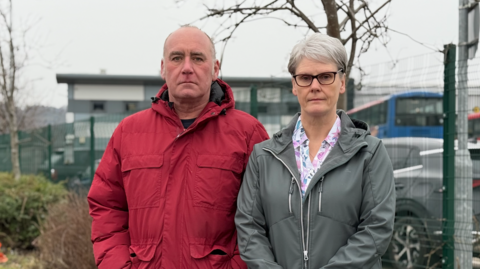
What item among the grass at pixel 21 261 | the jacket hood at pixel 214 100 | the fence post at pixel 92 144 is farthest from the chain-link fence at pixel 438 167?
the fence post at pixel 92 144

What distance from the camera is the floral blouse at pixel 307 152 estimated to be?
2.36 m

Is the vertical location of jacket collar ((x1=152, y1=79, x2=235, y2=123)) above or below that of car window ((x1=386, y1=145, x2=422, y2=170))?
above

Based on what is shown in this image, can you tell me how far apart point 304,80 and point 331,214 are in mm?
649

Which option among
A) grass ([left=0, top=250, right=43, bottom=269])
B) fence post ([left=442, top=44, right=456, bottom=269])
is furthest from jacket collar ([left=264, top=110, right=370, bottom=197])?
grass ([left=0, top=250, right=43, bottom=269])

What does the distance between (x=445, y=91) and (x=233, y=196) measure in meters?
2.86

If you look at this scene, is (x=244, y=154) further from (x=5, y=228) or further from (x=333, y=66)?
(x=5, y=228)

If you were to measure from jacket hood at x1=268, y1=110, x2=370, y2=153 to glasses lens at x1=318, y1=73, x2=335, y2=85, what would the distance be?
0.23 meters

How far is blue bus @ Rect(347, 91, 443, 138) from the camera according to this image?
217 inches

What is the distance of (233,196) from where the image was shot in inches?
106

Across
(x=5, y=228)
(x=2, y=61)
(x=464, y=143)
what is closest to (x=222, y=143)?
(x=464, y=143)

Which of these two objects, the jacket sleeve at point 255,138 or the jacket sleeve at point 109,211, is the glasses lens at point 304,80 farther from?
the jacket sleeve at point 109,211

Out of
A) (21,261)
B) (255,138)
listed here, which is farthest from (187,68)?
(21,261)

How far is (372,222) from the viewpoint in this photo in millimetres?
2170

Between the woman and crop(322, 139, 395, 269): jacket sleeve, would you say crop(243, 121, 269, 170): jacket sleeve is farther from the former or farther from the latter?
crop(322, 139, 395, 269): jacket sleeve
